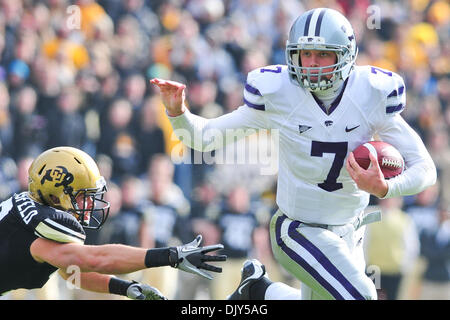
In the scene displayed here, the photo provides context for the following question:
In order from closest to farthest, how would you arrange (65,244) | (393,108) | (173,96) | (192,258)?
(192,258), (65,244), (393,108), (173,96)

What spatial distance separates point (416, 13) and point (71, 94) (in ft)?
17.1

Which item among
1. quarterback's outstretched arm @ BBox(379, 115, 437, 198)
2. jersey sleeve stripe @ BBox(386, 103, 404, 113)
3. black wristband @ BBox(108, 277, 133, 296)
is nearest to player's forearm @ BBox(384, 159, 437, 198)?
quarterback's outstretched arm @ BBox(379, 115, 437, 198)

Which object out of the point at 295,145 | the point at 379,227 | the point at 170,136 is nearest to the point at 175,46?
the point at 170,136

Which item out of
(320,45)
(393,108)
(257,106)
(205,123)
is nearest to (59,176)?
(205,123)

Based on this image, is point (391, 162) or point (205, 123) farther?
point (205, 123)

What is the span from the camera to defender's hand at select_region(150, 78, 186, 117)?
225 inches

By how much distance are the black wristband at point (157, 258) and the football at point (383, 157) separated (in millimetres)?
1134

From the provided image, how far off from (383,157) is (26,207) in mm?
1930

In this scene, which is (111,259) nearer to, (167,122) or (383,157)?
(383,157)

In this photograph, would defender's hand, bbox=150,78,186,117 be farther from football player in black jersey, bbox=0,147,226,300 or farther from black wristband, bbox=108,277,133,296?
black wristband, bbox=108,277,133,296

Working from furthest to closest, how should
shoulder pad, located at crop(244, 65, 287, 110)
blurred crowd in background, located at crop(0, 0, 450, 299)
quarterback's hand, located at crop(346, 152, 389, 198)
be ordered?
blurred crowd in background, located at crop(0, 0, 450, 299), shoulder pad, located at crop(244, 65, 287, 110), quarterback's hand, located at crop(346, 152, 389, 198)

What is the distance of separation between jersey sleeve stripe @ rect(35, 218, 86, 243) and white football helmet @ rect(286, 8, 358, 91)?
1.47 meters

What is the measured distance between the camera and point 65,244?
209 inches
